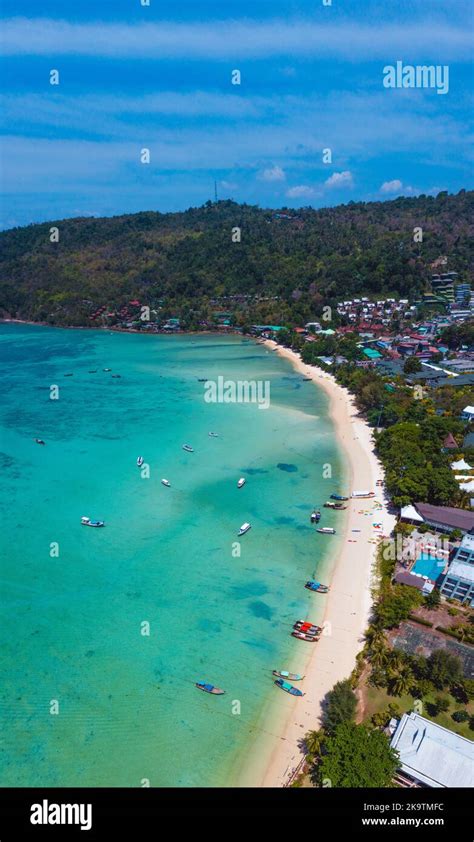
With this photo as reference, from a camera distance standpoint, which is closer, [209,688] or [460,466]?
[209,688]

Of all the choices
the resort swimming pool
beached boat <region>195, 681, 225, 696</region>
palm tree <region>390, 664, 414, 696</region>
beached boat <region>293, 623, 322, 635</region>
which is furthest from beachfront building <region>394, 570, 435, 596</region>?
beached boat <region>195, 681, 225, 696</region>

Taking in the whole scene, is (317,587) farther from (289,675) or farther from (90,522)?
(90,522)

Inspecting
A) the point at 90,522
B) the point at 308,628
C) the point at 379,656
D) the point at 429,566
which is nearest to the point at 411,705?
the point at 379,656

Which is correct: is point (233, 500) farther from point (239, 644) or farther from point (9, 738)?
point (9, 738)

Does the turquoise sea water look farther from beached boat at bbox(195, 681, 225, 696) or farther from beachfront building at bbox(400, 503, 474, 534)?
beachfront building at bbox(400, 503, 474, 534)

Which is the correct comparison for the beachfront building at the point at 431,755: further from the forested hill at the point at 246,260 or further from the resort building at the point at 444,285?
the resort building at the point at 444,285
